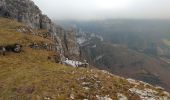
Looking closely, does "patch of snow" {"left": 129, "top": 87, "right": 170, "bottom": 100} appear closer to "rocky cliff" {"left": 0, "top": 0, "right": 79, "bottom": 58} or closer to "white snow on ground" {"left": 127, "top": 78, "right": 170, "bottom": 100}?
"white snow on ground" {"left": 127, "top": 78, "right": 170, "bottom": 100}

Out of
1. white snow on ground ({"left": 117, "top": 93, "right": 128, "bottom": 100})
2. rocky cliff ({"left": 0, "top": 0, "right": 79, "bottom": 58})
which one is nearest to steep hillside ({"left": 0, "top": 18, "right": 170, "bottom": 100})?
white snow on ground ({"left": 117, "top": 93, "right": 128, "bottom": 100})

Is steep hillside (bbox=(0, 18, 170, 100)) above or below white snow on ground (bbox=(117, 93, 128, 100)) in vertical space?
A: above

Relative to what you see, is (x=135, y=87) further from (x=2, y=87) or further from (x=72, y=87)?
(x=2, y=87)

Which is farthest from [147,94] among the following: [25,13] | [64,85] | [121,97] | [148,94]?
[25,13]

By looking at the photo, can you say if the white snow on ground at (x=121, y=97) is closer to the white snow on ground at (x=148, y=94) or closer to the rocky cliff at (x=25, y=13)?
the white snow on ground at (x=148, y=94)

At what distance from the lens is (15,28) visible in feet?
350

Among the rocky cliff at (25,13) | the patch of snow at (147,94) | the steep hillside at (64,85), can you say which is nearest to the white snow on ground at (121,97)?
the steep hillside at (64,85)

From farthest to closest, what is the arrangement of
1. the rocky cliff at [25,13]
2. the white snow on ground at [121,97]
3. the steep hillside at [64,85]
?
the rocky cliff at [25,13] → the white snow on ground at [121,97] → the steep hillside at [64,85]

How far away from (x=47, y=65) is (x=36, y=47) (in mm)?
21082

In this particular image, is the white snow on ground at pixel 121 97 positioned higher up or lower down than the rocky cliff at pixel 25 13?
lower down

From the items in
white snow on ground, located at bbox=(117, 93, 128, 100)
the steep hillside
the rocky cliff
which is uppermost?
the rocky cliff

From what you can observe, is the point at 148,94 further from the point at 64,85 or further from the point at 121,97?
the point at 64,85

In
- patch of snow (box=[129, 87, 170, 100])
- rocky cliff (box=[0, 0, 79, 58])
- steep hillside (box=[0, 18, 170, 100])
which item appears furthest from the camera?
rocky cliff (box=[0, 0, 79, 58])

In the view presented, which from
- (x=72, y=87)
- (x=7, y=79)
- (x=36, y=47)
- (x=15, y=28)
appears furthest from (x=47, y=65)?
(x=15, y=28)
